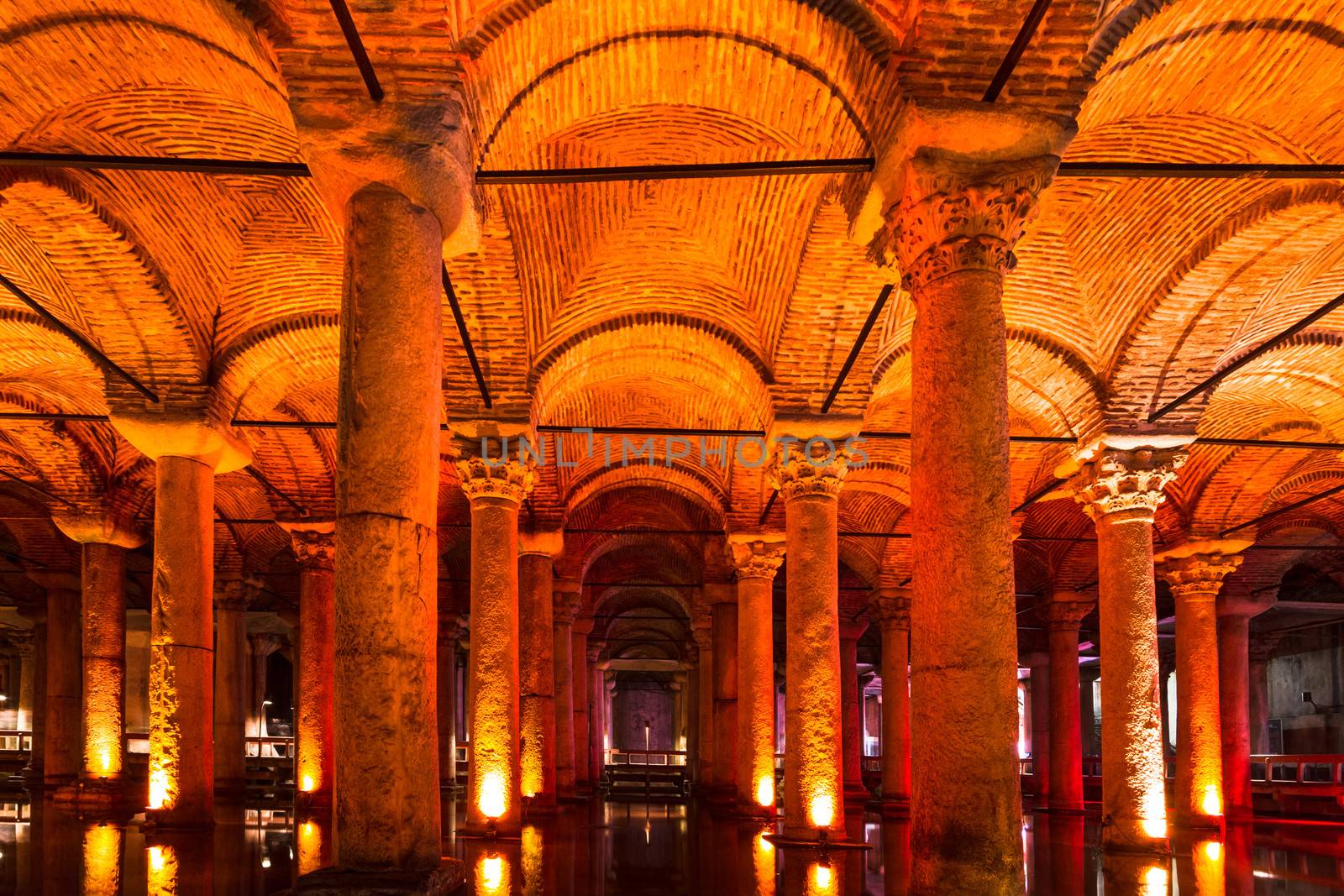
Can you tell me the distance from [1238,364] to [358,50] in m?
8.55

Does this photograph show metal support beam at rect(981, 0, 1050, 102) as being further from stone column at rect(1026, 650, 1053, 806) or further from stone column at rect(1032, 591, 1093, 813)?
stone column at rect(1026, 650, 1053, 806)

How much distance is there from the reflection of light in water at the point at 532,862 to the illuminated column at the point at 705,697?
10.3 metres

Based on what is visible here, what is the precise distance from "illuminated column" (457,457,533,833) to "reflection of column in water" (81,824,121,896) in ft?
10.6

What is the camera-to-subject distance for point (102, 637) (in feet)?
52.5

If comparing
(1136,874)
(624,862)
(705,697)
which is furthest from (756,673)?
(705,697)

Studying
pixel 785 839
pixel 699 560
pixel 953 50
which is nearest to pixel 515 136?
pixel 953 50

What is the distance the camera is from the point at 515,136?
8797 millimetres

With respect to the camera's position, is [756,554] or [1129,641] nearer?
[1129,641]

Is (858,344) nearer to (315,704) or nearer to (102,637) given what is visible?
(315,704)

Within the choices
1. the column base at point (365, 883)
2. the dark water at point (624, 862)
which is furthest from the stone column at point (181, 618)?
the column base at point (365, 883)

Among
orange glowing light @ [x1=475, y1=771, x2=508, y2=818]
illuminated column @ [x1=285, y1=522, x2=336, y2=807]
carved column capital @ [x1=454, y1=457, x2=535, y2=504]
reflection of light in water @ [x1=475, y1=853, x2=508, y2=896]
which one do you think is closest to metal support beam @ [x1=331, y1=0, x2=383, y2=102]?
reflection of light in water @ [x1=475, y1=853, x2=508, y2=896]

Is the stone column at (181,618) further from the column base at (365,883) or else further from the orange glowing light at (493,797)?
the column base at (365,883)

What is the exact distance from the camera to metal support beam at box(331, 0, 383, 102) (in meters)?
6.05

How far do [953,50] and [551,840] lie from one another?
346 inches
